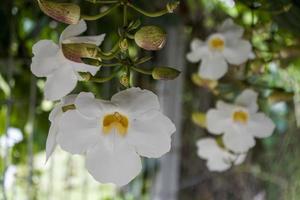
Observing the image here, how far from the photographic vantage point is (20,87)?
1083 millimetres

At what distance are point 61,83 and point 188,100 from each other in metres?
0.84

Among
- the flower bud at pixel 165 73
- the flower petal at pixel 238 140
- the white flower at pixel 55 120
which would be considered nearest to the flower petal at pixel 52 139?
the white flower at pixel 55 120

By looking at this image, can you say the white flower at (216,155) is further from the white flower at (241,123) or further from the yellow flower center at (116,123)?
the yellow flower center at (116,123)

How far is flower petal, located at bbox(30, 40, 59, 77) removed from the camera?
0.59m

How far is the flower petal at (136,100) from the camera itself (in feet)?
1.63

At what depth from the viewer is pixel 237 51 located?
80 cm

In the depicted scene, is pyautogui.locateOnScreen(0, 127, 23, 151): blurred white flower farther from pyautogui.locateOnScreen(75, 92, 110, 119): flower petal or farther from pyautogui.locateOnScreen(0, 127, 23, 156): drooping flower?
pyautogui.locateOnScreen(75, 92, 110, 119): flower petal

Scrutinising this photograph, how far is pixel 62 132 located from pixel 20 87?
59 cm

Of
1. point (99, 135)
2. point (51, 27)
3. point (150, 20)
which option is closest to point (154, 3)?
point (150, 20)

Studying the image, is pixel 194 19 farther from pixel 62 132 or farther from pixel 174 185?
pixel 62 132

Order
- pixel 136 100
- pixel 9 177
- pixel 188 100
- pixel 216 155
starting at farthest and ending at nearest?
pixel 188 100
pixel 9 177
pixel 216 155
pixel 136 100

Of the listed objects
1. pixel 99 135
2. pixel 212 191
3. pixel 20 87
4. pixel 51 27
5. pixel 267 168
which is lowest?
pixel 212 191

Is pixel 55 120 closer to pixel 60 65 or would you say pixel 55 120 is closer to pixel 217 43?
pixel 60 65

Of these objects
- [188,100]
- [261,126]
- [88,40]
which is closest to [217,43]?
[261,126]
